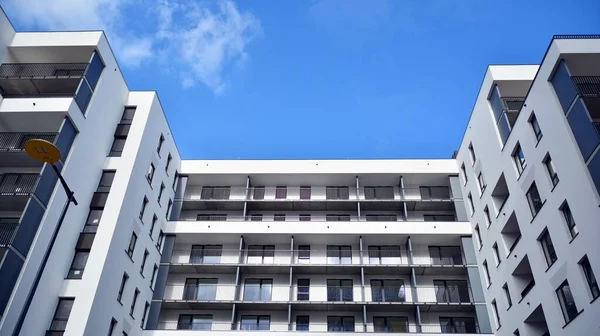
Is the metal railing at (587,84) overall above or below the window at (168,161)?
below

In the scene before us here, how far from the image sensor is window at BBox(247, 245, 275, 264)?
3422 centimetres

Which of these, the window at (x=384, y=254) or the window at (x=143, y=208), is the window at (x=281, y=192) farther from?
the window at (x=143, y=208)

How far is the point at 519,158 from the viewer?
2603cm

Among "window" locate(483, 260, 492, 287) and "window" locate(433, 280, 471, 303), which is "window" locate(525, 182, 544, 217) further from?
"window" locate(433, 280, 471, 303)

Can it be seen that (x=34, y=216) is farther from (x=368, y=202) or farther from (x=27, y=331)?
(x=368, y=202)

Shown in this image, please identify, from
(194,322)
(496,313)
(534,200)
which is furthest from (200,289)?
(534,200)

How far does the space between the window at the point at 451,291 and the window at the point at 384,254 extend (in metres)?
2.98

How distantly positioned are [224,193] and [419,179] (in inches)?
573

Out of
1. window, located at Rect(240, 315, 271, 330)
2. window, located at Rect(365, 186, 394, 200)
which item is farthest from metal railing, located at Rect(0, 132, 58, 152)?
window, located at Rect(365, 186, 394, 200)

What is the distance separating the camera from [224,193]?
37750 mm

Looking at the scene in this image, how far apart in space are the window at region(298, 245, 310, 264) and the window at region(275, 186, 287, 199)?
4.43 meters

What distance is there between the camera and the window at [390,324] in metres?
31.1

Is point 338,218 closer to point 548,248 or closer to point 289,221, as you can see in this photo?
point 289,221

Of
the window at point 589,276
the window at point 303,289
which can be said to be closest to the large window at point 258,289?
the window at point 303,289
